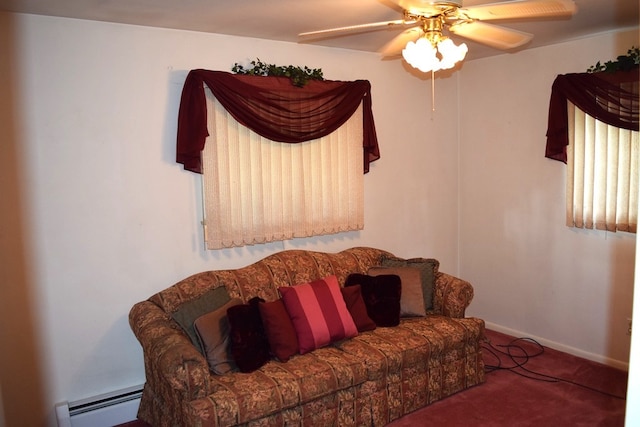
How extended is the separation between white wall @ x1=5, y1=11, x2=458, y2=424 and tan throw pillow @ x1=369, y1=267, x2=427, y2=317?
1127mm

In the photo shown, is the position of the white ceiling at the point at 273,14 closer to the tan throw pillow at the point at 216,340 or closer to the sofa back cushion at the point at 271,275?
the sofa back cushion at the point at 271,275

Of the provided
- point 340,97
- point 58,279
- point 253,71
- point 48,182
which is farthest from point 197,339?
point 340,97

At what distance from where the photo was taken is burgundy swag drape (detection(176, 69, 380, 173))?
11.5ft

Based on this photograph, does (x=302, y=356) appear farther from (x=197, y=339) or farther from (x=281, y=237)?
(x=281, y=237)

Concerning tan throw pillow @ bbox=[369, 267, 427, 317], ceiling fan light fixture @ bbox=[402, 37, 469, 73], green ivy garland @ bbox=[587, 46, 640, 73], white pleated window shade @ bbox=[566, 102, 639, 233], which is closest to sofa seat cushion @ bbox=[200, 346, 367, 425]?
tan throw pillow @ bbox=[369, 267, 427, 317]

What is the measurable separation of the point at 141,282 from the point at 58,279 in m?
0.51

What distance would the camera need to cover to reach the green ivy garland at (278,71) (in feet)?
12.4

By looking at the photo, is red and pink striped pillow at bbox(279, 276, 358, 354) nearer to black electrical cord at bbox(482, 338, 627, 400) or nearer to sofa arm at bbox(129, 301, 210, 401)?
sofa arm at bbox(129, 301, 210, 401)

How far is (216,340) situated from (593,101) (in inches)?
127

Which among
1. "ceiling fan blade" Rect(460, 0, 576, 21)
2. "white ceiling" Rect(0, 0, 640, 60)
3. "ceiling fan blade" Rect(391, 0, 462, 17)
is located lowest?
"ceiling fan blade" Rect(460, 0, 576, 21)

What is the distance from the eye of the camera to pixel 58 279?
10.7 ft

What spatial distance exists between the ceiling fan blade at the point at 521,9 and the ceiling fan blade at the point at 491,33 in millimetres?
170

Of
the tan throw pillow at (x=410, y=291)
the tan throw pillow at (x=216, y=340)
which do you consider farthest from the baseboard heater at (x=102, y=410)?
the tan throw pillow at (x=410, y=291)

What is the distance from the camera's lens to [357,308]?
371cm
